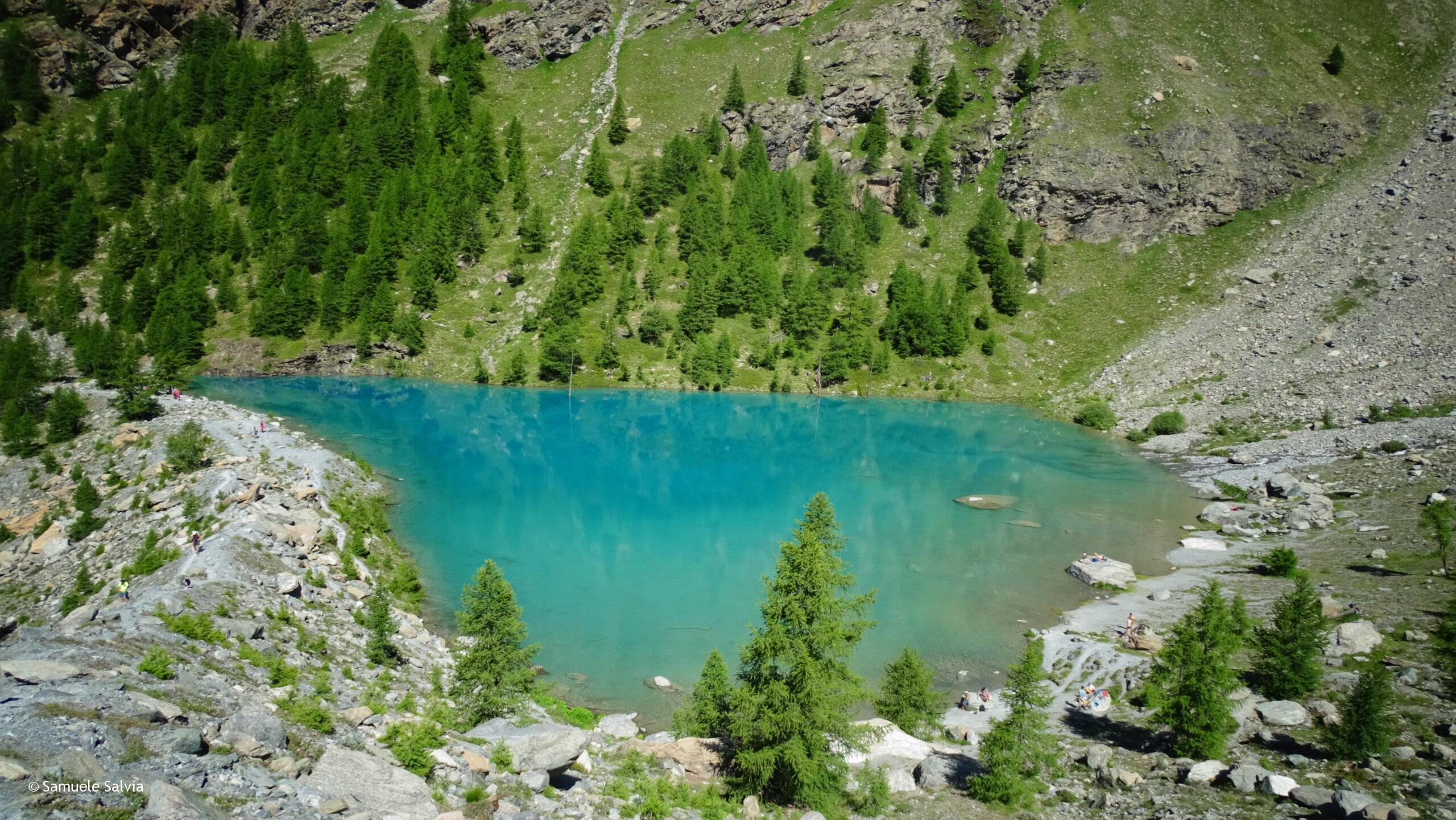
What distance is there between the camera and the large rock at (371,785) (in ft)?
42.5

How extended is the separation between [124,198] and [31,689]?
512 ft

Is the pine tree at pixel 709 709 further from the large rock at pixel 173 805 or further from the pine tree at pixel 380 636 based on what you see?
the large rock at pixel 173 805

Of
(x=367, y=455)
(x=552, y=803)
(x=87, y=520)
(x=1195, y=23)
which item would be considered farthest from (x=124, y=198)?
(x=1195, y=23)

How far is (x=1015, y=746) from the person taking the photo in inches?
756

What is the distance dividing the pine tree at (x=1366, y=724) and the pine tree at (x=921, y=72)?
151m

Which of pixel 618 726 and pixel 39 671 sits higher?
pixel 39 671

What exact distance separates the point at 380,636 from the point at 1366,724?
28973 mm

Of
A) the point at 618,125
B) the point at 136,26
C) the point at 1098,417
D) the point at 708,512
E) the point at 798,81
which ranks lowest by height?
the point at 708,512

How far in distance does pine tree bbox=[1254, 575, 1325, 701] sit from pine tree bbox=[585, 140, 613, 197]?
12638 centimetres

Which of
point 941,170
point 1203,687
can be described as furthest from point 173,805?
point 941,170

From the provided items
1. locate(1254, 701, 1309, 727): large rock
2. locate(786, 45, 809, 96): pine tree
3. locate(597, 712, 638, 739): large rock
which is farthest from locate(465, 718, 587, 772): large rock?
locate(786, 45, 809, 96): pine tree

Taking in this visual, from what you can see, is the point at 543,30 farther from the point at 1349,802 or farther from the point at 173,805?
the point at 1349,802

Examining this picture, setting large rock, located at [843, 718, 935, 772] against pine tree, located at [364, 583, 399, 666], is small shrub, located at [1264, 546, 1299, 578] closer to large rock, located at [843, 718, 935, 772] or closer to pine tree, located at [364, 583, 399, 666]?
large rock, located at [843, 718, 935, 772]

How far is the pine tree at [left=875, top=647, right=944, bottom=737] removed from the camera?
2400cm
